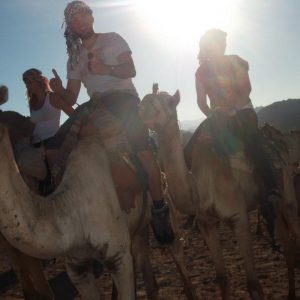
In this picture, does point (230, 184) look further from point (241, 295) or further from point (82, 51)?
point (82, 51)

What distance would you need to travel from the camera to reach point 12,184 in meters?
3.24

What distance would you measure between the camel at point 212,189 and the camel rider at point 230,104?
0.21 metres

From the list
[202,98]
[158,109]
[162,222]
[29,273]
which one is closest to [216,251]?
[162,222]

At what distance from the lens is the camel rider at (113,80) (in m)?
4.79

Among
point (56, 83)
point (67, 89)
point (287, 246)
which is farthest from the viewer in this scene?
point (287, 246)

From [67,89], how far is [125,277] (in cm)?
236

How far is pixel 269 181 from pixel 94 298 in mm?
3026

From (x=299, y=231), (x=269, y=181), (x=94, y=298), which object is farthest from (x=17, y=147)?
(x=299, y=231)

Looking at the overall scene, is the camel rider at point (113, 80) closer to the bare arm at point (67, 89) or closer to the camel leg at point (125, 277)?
the bare arm at point (67, 89)

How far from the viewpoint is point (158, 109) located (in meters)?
4.58

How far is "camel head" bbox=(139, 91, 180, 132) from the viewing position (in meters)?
4.52

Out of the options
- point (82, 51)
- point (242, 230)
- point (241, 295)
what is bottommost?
point (241, 295)

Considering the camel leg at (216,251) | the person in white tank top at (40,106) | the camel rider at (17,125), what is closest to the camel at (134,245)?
the camel leg at (216,251)

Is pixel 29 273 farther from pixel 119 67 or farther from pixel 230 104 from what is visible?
pixel 230 104
